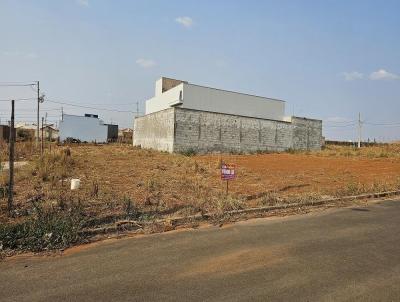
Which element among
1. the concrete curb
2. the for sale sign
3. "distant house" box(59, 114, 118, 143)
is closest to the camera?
the concrete curb

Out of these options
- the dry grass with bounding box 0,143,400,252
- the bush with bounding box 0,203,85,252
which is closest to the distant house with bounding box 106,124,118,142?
the dry grass with bounding box 0,143,400,252

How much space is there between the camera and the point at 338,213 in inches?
388

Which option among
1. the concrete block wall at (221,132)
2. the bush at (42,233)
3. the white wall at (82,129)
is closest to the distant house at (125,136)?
the white wall at (82,129)

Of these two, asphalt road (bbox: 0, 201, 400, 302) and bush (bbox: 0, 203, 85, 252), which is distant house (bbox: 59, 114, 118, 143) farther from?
asphalt road (bbox: 0, 201, 400, 302)

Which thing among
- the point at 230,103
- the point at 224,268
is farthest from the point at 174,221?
the point at 230,103

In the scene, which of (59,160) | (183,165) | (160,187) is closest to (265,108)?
(183,165)

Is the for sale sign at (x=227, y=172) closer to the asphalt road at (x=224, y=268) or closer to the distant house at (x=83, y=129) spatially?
the asphalt road at (x=224, y=268)

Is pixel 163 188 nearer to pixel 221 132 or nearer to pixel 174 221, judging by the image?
pixel 174 221

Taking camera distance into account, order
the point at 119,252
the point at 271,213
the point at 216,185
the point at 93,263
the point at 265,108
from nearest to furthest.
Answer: the point at 93,263 < the point at 119,252 < the point at 271,213 < the point at 216,185 < the point at 265,108

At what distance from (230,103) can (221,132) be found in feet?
20.5

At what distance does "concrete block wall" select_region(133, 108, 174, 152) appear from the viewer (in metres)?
35.2

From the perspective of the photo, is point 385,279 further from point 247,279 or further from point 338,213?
point 338,213

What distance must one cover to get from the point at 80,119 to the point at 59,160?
54617mm

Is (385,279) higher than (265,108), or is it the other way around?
(265,108)
